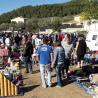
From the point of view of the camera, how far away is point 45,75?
1455 cm

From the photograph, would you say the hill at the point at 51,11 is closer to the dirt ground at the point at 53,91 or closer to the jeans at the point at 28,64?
the jeans at the point at 28,64

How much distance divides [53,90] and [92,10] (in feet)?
152

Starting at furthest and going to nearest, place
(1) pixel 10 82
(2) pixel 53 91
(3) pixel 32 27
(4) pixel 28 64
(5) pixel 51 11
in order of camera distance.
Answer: (5) pixel 51 11 → (3) pixel 32 27 → (4) pixel 28 64 → (2) pixel 53 91 → (1) pixel 10 82

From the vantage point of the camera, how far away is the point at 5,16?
187 m

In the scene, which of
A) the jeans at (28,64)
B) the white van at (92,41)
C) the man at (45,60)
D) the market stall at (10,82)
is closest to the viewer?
the market stall at (10,82)

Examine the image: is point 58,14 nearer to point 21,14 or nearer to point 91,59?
point 21,14

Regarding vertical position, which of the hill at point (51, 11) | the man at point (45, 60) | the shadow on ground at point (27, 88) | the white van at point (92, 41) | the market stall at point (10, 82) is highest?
the man at point (45, 60)

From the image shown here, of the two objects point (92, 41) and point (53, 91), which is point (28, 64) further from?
point (92, 41)

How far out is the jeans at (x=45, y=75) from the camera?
46.8 feet

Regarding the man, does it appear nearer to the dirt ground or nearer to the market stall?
the dirt ground

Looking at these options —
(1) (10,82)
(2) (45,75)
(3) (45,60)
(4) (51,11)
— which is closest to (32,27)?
(4) (51,11)

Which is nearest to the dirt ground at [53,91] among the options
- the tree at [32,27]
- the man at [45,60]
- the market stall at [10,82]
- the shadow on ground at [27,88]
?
the shadow on ground at [27,88]

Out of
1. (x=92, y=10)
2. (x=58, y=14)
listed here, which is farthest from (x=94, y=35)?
(x=58, y=14)

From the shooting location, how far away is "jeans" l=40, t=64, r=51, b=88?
14.3 m
